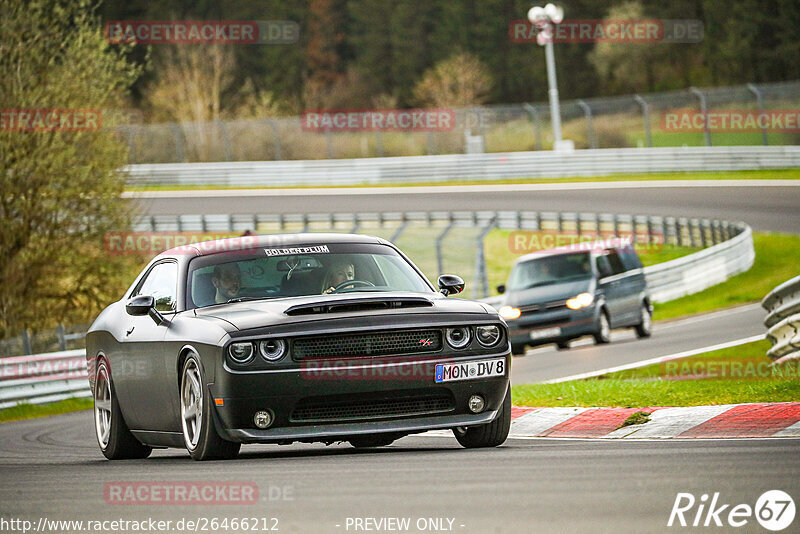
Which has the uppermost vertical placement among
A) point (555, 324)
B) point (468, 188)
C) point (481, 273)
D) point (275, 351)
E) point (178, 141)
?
point (178, 141)

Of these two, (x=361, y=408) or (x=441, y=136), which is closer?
(x=361, y=408)

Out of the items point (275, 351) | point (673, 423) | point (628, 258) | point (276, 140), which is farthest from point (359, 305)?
point (276, 140)

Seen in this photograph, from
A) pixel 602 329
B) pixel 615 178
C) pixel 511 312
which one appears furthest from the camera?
pixel 615 178

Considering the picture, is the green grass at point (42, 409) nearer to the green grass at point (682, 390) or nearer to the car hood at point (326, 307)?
the green grass at point (682, 390)

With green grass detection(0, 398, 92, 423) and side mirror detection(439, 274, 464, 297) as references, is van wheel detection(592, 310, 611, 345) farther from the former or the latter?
side mirror detection(439, 274, 464, 297)

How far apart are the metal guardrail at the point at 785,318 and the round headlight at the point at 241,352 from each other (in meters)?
7.42

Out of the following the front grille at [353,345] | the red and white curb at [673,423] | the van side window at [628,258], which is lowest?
the van side window at [628,258]

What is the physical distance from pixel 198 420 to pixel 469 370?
1.69 m

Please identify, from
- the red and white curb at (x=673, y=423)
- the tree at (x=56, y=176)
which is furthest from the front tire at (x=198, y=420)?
the tree at (x=56, y=176)

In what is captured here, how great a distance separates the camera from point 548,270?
21.8m

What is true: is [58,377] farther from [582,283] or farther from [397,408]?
[397,408]

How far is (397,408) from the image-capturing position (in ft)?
26.9

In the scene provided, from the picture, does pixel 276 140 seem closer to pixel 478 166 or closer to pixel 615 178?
pixel 478 166

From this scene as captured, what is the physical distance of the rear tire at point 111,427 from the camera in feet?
32.3
